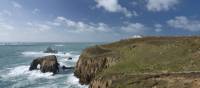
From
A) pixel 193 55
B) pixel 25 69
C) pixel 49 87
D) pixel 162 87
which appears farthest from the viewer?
pixel 25 69

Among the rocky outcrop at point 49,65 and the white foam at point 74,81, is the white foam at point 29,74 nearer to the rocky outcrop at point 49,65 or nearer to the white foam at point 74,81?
the rocky outcrop at point 49,65

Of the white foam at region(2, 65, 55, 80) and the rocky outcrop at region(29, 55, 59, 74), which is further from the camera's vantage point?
the rocky outcrop at region(29, 55, 59, 74)

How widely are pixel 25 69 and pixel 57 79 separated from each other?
65.5ft

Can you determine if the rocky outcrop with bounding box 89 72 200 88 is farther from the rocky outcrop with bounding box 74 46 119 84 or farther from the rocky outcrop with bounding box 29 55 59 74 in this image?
the rocky outcrop with bounding box 29 55 59 74

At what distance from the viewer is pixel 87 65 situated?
2249 inches

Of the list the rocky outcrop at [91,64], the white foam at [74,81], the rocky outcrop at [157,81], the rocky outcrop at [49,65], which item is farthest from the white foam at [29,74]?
the rocky outcrop at [157,81]

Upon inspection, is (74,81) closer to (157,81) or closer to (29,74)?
(29,74)

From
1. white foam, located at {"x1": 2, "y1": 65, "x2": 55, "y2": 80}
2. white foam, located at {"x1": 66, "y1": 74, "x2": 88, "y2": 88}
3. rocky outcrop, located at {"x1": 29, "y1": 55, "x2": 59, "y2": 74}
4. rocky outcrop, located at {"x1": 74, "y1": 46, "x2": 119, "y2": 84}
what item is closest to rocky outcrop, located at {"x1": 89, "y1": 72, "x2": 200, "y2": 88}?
rocky outcrop, located at {"x1": 74, "y1": 46, "x2": 119, "y2": 84}

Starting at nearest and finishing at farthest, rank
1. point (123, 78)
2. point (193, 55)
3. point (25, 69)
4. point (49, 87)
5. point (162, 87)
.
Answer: point (162, 87), point (123, 78), point (193, 55), point (49, 87), point (25, 69)

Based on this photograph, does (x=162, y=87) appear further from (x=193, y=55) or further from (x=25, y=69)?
(x=25, y=69)

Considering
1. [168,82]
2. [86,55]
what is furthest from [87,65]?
[168,82]

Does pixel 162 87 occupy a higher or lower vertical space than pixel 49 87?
higher

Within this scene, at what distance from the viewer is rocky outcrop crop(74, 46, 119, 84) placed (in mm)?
51794

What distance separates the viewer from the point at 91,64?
183 feet
